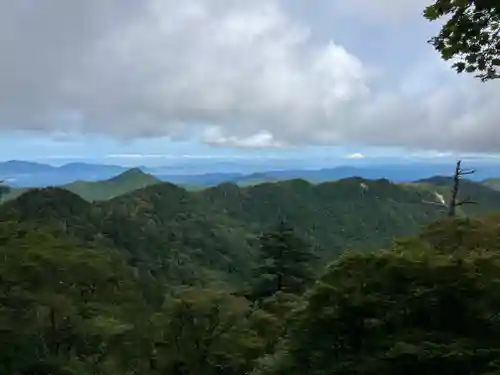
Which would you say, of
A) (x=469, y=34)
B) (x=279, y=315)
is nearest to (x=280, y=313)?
(x=279, y=315)

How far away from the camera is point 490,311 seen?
1124 cm

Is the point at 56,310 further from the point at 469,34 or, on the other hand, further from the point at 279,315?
the point at 469,34

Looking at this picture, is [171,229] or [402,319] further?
[171,229]

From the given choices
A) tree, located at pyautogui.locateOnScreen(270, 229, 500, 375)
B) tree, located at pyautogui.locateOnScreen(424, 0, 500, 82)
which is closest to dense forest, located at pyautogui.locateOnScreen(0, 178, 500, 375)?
tree, located at pyautogui.locateOnScreen(270, 229, 500, 375)

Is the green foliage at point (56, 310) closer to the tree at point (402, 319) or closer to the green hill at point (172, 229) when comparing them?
the tree at point (402, 319)

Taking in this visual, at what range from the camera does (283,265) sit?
37.7 m

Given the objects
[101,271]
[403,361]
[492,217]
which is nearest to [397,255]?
[403,361]

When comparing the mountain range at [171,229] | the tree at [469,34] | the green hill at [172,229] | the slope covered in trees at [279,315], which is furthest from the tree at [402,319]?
the mountain range at [171,229]

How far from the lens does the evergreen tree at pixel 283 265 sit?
36.7 m

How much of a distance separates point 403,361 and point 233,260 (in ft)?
434

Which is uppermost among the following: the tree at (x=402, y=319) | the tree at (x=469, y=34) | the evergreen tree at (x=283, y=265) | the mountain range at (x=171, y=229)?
the tree at (x=469, y=34)

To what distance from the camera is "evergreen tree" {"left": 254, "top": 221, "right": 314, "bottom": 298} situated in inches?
1444

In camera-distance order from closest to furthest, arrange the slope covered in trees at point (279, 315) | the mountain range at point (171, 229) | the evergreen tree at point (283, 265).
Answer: the slope covered in trees at point (279, 315) → the evergreen tree at point (283, 265) → the mountain range at point (171, 229)

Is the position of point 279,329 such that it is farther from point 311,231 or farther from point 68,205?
point 311,231
